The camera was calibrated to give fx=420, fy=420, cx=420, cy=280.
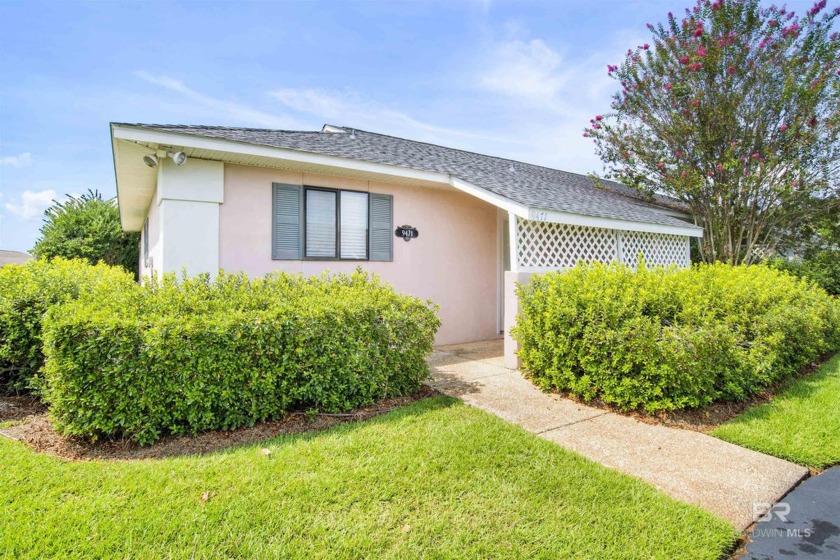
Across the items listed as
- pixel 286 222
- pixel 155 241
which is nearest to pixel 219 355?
pixel 286 222

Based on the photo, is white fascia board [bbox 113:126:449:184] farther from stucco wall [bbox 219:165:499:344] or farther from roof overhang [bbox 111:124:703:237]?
stucco wall [bbox 219:165:499:344]

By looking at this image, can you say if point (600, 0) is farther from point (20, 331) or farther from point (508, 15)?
point (20, 331)

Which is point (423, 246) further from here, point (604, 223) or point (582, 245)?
point (604, 223)

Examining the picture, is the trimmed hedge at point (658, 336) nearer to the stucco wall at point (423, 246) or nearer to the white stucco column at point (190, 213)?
the stucco wall at point (423, 246)

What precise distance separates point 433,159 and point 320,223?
3.19 m

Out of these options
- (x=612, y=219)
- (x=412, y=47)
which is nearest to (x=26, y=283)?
(x=412, y=47)

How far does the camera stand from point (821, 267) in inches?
504

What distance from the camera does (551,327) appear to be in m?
5.21

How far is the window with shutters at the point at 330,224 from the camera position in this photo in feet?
22.6

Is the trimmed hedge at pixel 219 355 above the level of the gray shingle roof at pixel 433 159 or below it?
below

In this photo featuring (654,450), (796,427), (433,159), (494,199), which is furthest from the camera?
(433,159)

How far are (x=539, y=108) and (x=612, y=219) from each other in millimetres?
5106

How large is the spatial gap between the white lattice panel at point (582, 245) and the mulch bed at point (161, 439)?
3.77 meters

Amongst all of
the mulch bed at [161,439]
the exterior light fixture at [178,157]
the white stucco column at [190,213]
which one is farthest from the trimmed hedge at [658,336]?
the exterior light fixture at [178,157]
